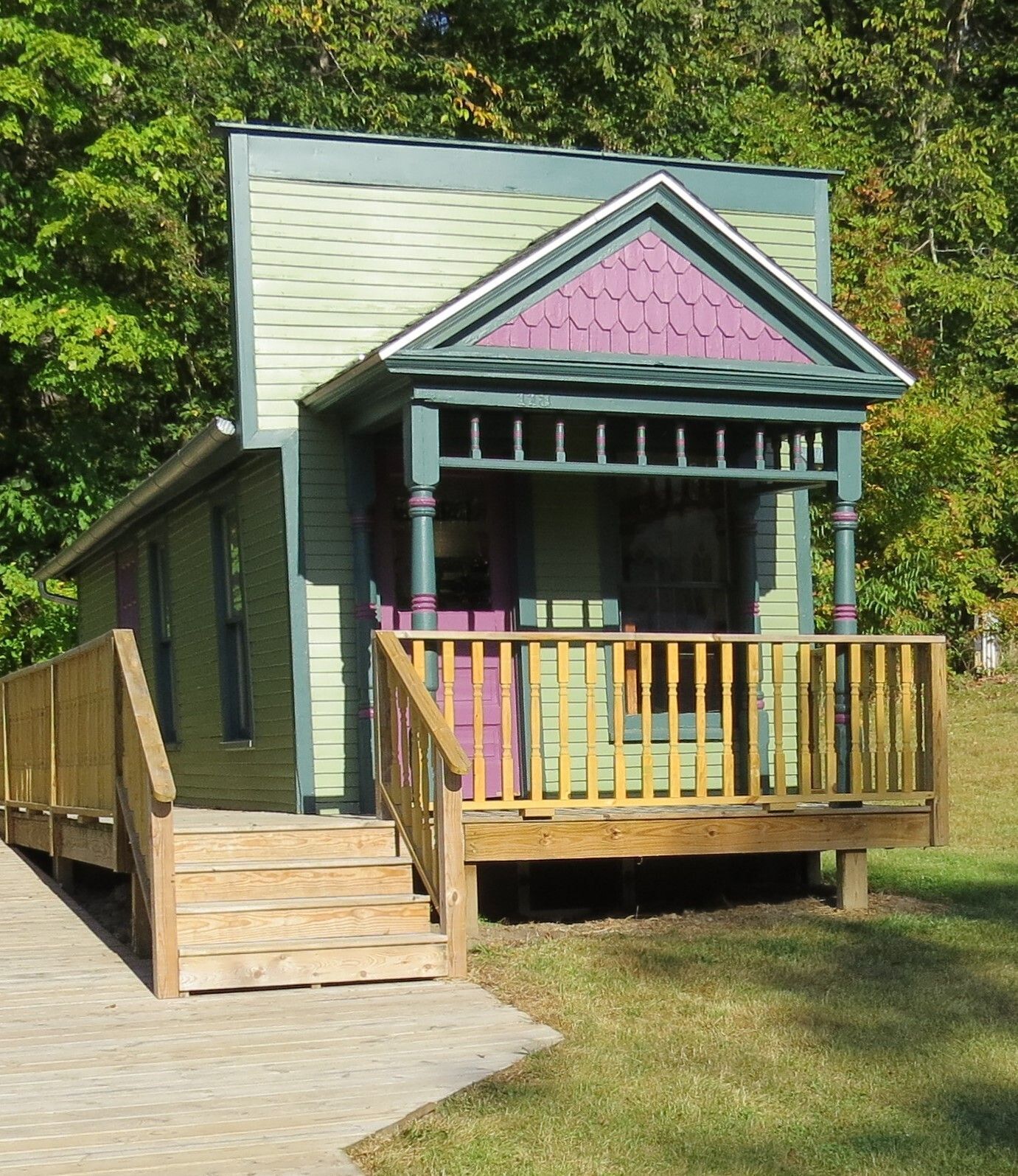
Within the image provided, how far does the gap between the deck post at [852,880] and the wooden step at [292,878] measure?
2979mm

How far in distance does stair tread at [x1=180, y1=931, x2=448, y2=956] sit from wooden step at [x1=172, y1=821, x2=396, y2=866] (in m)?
0.82

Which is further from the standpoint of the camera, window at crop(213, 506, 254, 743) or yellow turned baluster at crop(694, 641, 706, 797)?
window at crop(213, 506, 254, 743)

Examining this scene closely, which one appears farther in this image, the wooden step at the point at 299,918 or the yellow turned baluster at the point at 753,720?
the yellow turned baluster at the point at 753,720

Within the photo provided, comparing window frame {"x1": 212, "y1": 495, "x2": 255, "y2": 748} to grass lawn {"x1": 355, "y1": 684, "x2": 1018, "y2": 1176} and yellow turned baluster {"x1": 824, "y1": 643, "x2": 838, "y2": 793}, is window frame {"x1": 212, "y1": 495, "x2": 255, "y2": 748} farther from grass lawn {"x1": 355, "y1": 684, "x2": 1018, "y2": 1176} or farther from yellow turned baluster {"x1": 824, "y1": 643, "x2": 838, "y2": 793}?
yellow turned baluster {"x1": 824, "y1": 643, "x2": 838, "y2": 793}

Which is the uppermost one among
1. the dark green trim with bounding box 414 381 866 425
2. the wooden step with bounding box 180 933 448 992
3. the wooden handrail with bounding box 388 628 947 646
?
the dark green trim with bounding box 414 381 866 425

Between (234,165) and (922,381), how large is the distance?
42.1 feet

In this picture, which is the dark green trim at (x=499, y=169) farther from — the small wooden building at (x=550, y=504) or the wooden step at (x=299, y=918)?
the wooden step at (x=299, y=918)

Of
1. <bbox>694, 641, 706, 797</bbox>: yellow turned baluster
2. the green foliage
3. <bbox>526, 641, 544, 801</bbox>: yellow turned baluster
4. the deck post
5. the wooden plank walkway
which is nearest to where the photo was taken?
the wooden plank walkway

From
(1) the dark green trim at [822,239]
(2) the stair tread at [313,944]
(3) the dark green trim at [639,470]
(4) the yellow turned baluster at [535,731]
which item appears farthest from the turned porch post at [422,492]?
(1) the dark green trim at [822,239]

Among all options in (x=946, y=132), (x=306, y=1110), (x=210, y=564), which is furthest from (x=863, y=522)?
(x=306, y=1110)

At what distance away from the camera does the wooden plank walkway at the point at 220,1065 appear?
17.3 ft

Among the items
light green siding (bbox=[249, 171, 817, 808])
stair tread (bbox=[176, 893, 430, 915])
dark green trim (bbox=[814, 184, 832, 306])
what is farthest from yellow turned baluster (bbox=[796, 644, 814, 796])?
dark green trim (bbox=[814, 184, 832, 306])

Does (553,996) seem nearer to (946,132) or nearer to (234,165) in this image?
(234,165)

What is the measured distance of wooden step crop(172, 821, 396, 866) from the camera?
8.88 metres
